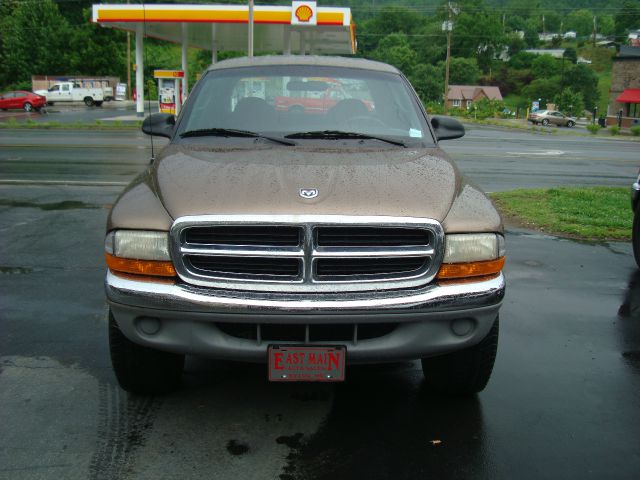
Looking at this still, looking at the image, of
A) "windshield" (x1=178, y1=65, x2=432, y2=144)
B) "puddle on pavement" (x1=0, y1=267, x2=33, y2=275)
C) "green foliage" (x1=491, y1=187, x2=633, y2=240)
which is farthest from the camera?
"green foliage" (x1=491, y1=187, x2=633, y2=240)

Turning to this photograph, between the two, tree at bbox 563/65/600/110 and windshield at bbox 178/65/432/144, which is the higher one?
tree at bbox 563/65/600/110

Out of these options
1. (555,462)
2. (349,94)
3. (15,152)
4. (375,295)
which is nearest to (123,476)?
(375,295)

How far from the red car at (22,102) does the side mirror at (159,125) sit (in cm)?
4417

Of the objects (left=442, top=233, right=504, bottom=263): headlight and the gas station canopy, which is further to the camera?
the gas station canopy

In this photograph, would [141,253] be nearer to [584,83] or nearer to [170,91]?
[170,91]

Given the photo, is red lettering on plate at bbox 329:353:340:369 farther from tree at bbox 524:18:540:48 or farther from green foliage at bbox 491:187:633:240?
tree at bbox 524:18:540:48

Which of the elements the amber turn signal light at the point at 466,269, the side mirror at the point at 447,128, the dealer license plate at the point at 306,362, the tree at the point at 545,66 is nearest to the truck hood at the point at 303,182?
the amber turn signal light at the point at 466,269

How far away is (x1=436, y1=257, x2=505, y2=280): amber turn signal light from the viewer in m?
3.28

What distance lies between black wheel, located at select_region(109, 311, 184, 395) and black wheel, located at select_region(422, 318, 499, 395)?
1416mm

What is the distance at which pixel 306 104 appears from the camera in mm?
4793

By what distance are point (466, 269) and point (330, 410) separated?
109 cm

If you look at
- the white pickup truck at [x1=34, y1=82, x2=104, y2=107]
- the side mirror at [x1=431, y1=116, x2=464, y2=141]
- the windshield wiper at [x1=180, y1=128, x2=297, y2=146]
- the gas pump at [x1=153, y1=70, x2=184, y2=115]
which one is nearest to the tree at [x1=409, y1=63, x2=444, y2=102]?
the white pickup truck at [x1=34, y1=82, x2=104, y2=107]

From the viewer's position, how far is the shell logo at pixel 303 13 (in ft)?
94.7

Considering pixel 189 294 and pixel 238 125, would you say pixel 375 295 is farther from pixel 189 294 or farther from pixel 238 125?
pixel 238 125
